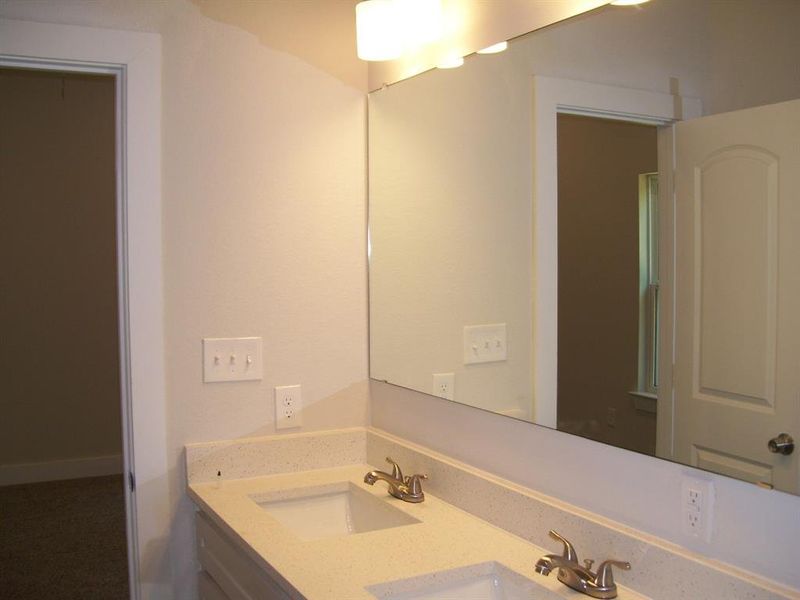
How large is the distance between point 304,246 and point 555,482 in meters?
1.04

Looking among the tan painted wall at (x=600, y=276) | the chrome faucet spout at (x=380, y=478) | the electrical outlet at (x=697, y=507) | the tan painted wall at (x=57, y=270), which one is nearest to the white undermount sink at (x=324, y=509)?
the chrome faucet spout at (x=380, y=478)

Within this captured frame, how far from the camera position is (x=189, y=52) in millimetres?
2283

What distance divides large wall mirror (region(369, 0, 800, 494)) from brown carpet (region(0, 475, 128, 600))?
2239mm

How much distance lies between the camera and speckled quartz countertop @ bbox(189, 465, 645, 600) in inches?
61.6

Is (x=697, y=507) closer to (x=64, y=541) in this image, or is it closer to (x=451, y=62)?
(x=451, y=62)

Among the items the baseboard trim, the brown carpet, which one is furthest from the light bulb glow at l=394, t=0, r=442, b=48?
the baseboard trim

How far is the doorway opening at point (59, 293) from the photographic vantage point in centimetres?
520

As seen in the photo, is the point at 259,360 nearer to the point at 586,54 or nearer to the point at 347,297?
the point at 347,297

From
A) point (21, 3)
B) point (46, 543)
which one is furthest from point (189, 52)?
point (46, 543)

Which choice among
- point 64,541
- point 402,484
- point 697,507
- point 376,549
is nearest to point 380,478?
point 402,484

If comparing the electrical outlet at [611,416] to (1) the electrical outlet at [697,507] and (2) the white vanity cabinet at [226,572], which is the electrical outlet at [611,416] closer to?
(1) the electrical outlet at [697,507]

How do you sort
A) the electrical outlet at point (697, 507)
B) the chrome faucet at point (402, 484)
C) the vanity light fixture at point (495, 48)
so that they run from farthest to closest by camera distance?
the chrome faucet at point (402, 484), the vanity light fixture at point (495, 48), the electrical outlet at point (697, 507)

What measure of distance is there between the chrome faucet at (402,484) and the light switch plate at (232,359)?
46 cm

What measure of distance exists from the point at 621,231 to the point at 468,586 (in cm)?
72
